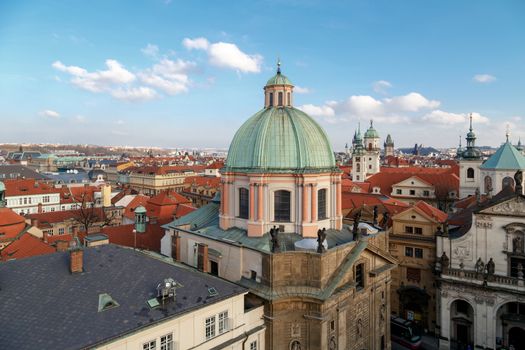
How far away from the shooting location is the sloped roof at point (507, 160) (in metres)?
52.4

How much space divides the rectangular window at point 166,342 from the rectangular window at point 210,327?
2.60 m

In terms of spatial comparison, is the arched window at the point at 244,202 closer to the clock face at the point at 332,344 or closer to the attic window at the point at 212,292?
the attic window at the point at 212,292

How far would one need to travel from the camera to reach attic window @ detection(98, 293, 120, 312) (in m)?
19.3

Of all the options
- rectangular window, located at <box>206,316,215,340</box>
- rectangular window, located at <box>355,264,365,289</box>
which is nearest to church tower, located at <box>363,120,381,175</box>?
rectangular window, located at <box>355,264,365,289</box>

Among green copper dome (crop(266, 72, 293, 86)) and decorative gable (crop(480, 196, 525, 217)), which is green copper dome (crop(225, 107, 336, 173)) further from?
decorative gable (crop(480, 196, 525, 217))

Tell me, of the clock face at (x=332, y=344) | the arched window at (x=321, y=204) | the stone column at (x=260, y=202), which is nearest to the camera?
the clock face at (x=332, y=344)

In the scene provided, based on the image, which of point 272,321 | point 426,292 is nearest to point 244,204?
point 272,321

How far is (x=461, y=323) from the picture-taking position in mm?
36375

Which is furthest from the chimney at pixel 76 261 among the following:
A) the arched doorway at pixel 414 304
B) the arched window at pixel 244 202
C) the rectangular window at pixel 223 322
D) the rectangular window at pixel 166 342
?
the arched doorway at pixel 414 304

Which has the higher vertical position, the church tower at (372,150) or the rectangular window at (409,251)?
the church tower at (372,150)

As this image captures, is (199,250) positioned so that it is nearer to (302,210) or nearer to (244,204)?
(244,204)

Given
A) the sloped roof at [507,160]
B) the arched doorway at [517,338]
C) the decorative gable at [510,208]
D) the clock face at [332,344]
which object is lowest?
the arched doorway at [517,338]

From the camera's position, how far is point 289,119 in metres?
31.7

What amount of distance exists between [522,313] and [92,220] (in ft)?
182
